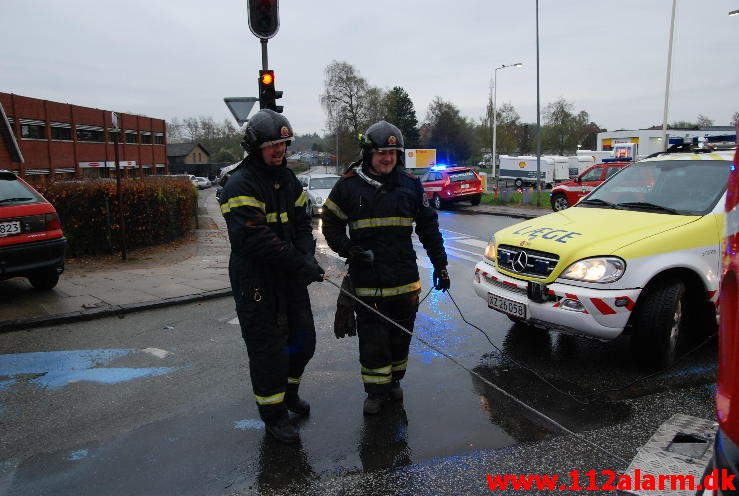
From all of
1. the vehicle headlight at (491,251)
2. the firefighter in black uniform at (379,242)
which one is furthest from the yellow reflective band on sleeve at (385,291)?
the vehicle headlight at (491,251)

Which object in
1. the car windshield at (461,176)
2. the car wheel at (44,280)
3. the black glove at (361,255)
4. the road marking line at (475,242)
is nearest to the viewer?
the black glove at (361,255)

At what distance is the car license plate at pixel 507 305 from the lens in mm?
4637

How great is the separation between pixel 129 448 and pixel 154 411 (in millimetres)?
541

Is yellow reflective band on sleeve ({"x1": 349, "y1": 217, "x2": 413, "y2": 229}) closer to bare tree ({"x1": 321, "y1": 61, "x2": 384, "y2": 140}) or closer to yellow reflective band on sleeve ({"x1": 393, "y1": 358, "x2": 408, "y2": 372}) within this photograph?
yellow reflective band on sleeve ({"x1": 393, "y1": 358, "x2": 408, "y2": 372})

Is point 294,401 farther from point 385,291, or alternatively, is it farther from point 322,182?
point 322,182

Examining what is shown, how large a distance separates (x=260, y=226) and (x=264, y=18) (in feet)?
20.3

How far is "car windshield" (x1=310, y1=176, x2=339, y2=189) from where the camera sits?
20.5 m

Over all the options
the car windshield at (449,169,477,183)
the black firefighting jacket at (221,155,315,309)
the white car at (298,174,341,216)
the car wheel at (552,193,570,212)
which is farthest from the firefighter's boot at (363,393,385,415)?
the car windshield at (449,169,477,183)

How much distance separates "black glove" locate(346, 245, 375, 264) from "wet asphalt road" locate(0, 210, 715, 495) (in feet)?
3.68

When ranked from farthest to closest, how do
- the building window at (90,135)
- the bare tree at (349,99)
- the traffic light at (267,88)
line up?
the bare tree at (349,99) < the building window at (90,135) < the traffic light at (267,88)

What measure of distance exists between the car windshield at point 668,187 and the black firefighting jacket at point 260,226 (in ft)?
11.4

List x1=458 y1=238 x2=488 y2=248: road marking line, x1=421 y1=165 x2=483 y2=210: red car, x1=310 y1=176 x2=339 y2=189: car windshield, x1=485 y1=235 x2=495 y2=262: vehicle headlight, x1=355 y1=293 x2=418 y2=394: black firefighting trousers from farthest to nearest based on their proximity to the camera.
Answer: x1=421 y1=165 x2=483 y2=210: red car
x1=310 y1=176 x2=339 y2=189: car windshield
x1=458 y1=238 x2=488 y2=248: road marking line
x1=485 y1=235 x2=495 y2=262: vehicle headlight
x1=355 y1=293 x2=418 y2=394: black firefighting trousers

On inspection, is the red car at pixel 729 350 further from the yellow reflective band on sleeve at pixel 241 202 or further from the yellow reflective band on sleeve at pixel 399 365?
the yellow reflective band on sleeve at pixel 399 365

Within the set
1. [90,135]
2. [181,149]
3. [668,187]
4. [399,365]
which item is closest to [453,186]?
A: [668,187]
